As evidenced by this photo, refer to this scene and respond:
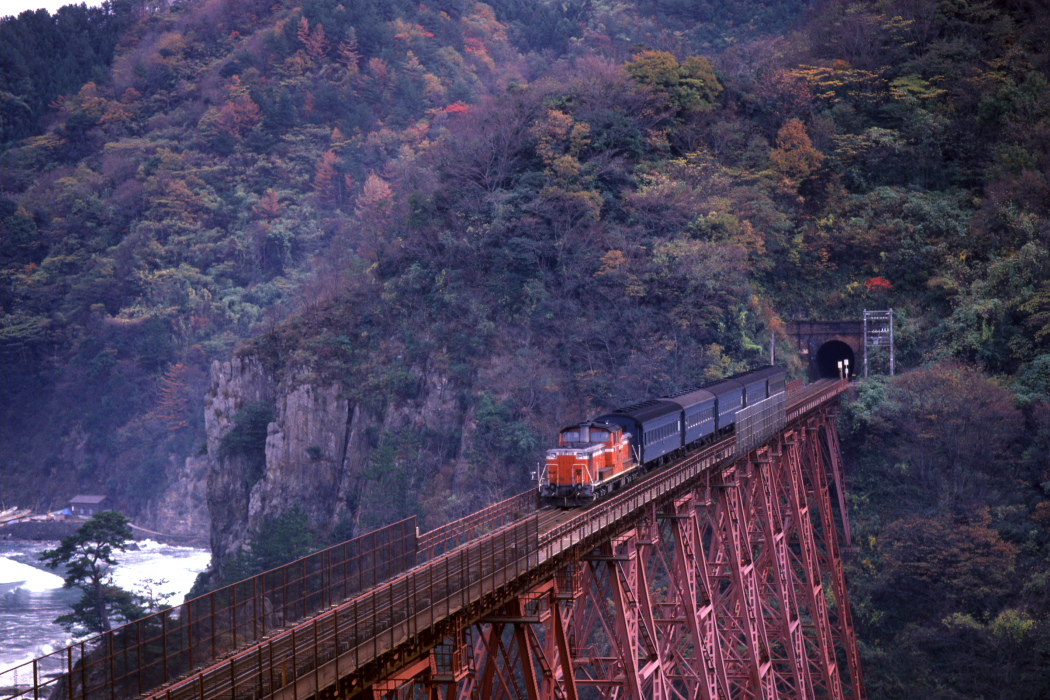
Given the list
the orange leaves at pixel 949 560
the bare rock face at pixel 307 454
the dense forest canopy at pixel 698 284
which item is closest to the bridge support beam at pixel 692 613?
the orange leaves at pixel 949 560

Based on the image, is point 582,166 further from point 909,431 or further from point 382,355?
point 909,431

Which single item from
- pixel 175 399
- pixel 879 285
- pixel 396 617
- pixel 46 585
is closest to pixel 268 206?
pixel 175 399

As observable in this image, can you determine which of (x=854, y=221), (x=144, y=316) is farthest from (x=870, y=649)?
(x=144, y=316)

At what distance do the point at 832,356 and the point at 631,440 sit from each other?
89.7 feet

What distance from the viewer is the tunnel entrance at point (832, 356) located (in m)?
48.7

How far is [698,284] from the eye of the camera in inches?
1754

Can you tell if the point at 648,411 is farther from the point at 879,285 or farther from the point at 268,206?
the point at 268,206

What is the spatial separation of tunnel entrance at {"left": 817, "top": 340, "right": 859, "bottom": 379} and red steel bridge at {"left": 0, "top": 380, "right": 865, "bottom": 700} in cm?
1270

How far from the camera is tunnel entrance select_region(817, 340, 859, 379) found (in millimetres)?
48656

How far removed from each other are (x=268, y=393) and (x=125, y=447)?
3829 centimetres

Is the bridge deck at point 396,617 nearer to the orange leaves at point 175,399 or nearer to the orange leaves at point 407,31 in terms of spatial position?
the orange leaves at point 175,399

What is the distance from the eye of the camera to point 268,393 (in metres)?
52.0

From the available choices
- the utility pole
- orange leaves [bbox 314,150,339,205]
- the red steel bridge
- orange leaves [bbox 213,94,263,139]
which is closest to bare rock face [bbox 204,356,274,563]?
the red steel bridge

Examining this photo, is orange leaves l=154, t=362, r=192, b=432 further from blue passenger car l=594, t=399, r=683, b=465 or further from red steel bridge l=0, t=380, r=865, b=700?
blue passenger car l=594, t=399, r=683, b=465
